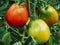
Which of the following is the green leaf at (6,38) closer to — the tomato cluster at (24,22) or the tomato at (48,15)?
the tomato cluster at (24,22)

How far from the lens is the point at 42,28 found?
3.19 feet

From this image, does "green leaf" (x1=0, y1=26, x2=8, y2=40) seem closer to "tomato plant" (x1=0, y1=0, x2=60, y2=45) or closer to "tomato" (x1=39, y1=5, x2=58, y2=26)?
"tomato plant" (x1=0, y1=0, x2=60, y2=45)

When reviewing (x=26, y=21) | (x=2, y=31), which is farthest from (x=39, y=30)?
(x=2, y=31)

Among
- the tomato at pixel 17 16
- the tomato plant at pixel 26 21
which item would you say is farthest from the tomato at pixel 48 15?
the tomato at pixel 17 16

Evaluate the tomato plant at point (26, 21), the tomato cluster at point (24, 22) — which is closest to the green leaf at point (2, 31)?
the tomato plant at point (26, 21)

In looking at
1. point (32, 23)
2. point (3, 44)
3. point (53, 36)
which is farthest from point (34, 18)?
point (53, 36)

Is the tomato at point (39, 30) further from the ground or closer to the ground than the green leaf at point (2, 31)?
further from the ground

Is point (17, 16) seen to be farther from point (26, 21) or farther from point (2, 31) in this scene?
point (2, 31)

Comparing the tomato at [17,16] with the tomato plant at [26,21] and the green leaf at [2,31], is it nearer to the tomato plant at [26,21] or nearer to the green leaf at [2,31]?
the tomato plant at [26,21]

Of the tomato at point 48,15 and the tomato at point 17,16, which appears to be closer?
the tomato at point 17,16

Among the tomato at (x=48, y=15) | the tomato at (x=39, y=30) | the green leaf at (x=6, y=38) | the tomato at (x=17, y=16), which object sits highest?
the tomato at (x=17, y=16)

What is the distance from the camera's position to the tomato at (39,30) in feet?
3.15

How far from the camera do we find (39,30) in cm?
97

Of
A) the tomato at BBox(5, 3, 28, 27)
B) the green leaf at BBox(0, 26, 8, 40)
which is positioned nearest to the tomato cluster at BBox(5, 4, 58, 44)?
the tomato at BBox(5, 3, 28, 27)
